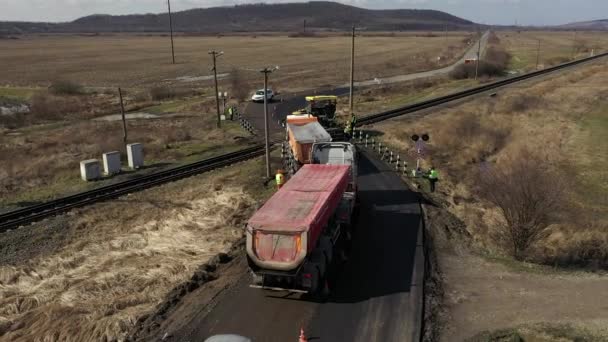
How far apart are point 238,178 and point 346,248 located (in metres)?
12.2

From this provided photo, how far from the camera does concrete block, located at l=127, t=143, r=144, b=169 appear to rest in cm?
3300

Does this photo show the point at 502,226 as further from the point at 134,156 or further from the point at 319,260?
the point at 134,156

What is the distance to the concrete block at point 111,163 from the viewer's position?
31.7 meters

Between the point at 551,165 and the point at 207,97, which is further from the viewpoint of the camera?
the point at 207,97

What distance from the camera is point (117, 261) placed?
19.1 metres

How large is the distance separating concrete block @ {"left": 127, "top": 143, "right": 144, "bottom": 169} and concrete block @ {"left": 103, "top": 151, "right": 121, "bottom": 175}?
0.97 meters

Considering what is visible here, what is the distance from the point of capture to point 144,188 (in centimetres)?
2855

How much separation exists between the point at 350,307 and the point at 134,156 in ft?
74.0

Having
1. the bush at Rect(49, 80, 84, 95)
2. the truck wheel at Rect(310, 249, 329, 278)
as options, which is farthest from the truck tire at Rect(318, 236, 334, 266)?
the bush at Rect(49, 80, 84, 95)

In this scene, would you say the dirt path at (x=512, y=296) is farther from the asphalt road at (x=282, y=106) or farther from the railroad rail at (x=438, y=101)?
the asphalt road at (x=282, y=106)

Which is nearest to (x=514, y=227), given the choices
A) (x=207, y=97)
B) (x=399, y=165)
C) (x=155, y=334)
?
(x=399, y=165)

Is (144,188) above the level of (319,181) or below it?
below

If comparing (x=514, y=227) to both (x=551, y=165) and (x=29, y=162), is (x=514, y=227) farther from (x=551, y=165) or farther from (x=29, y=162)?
(x=29, y=162)

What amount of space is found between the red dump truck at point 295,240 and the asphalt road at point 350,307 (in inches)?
25.7
